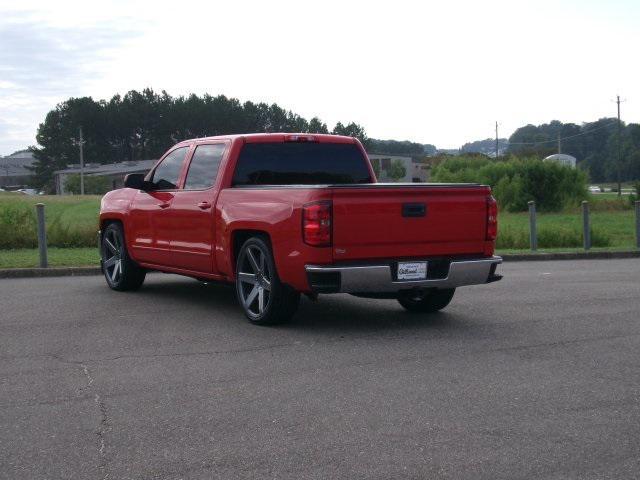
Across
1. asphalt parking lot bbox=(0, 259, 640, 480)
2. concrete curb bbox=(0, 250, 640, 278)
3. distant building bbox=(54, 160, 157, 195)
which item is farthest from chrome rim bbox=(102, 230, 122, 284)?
distant building bbox=(54, 160, 157, 195)

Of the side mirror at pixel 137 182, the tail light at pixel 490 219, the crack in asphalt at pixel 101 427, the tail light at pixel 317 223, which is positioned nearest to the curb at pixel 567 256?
the side mirror at pixel 137 182

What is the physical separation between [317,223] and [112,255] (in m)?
4.97

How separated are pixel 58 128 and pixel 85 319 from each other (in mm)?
123403

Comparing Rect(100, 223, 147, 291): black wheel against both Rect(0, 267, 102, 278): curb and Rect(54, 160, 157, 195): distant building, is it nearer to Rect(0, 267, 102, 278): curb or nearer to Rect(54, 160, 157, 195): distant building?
Rect(0, 267, 102, 278): curb

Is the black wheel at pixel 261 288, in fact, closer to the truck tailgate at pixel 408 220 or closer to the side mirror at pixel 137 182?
the truck tailgate at pixel 408 220

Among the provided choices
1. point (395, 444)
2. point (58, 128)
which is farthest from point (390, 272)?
point (58, 128)

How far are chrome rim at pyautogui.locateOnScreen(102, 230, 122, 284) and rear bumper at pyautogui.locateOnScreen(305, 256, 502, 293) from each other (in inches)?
176

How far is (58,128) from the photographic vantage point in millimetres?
127812

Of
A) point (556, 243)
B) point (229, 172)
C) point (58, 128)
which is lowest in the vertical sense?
point (556, 243)

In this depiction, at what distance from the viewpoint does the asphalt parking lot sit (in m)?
4.79

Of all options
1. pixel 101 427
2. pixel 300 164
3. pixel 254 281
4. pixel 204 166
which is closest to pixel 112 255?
pixel 204 166

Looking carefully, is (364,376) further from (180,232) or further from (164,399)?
(180,232)

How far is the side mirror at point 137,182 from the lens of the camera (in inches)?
443

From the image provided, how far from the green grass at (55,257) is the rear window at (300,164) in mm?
6303
